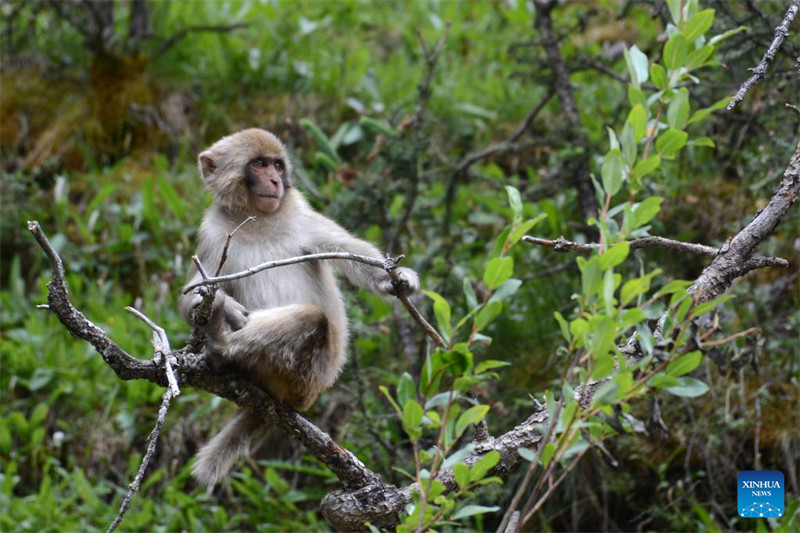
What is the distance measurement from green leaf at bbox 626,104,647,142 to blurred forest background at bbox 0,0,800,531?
6.38ft

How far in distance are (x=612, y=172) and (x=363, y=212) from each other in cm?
439

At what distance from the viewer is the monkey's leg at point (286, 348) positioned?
423cm

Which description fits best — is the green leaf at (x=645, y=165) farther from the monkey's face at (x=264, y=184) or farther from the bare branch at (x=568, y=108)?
the bare branch at (x=568, y=108)

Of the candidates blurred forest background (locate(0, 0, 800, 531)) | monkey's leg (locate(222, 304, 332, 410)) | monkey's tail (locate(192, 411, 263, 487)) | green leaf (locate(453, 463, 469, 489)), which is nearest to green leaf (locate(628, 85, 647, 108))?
green leaf (locate(453, 463, 469, 489))

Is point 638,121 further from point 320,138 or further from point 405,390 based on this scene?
point 320,138

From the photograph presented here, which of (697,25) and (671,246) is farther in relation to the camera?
(671,246)

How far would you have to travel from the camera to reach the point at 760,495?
5160 millimetres

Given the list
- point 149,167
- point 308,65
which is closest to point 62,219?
point 149,167

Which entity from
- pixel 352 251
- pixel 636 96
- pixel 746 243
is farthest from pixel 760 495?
pixel 636 96

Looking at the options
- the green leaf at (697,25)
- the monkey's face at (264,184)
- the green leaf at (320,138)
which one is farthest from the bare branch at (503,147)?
the green leaf at (697,25)

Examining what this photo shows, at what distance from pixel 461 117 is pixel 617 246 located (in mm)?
6762

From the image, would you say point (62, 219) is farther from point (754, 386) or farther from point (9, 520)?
point (754, 386)

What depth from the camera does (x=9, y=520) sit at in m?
6.12

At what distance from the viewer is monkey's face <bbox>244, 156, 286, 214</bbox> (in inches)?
190
